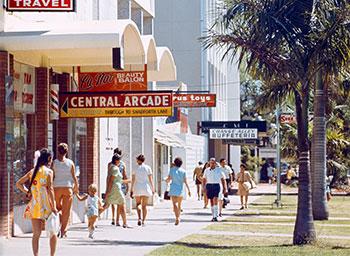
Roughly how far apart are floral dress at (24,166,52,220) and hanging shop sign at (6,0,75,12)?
407 centimetres

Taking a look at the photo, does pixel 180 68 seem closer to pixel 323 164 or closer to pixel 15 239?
pixel 323 164

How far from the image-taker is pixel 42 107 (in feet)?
67.0

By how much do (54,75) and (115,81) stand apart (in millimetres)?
1643

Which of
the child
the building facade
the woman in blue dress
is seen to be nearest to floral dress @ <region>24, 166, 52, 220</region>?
the child

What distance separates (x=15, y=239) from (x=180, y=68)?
3256cm

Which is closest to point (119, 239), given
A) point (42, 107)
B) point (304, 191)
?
point (42, 107)

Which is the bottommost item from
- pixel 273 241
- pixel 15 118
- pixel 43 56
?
pixel 273 241

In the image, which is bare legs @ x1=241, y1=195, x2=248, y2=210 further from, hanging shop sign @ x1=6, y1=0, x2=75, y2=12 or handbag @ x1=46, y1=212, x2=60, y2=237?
handbag @ x1=46, y1=212, x2=60, y2=237

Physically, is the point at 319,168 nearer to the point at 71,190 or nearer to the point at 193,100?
the point at 193,100

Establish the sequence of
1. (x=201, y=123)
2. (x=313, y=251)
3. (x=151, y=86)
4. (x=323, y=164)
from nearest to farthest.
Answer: (x=313, y=251) < (x=323, y=164) < (x=151, y=86) < (x=201, y=123)

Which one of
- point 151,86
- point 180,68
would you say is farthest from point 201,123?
point 151,86

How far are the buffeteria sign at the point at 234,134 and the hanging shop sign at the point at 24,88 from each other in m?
27.5

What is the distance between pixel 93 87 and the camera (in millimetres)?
23094

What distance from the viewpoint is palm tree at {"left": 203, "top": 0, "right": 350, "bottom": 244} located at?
1788 cm
